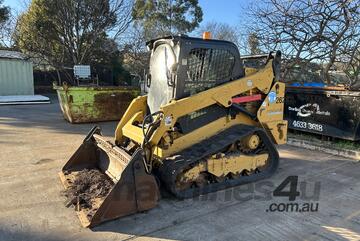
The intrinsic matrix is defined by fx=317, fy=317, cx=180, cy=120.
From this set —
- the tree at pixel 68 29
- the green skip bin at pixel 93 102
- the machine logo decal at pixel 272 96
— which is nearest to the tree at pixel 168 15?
the tree at pixel 68 29

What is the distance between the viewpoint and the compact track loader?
3717 millimetres

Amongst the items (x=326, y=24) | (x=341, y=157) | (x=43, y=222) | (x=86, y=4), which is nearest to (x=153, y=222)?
(x=43, y=222)

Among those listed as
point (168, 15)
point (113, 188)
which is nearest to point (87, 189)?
point (113, 188)

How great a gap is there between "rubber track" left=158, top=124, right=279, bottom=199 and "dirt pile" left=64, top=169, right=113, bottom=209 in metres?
0.76

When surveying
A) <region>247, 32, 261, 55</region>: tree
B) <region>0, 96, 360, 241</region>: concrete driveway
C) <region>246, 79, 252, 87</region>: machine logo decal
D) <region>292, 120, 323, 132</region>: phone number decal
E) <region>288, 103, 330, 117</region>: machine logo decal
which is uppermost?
<region>247, 32, 261, 55</region>: tree

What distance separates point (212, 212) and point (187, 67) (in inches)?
73.7

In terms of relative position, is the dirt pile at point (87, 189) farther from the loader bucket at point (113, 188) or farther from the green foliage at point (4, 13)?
the green foliage at point (4, 13)

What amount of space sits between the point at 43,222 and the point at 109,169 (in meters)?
1.18

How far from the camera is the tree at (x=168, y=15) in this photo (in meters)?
25.6

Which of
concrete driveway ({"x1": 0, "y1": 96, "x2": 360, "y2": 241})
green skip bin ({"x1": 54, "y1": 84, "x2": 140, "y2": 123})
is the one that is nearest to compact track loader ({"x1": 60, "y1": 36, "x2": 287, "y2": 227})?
concrete driveway ({"x1": 0, "y1": 96, "x2": 360, "y2": 241})

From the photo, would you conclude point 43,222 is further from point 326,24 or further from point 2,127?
point 326,24

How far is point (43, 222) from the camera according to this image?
3.54 m

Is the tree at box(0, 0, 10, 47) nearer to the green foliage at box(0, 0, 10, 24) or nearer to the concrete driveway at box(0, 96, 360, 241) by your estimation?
the green foliage at box(0, 0, 10, 24)

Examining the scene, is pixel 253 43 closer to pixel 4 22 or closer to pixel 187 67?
pixel 187 67
